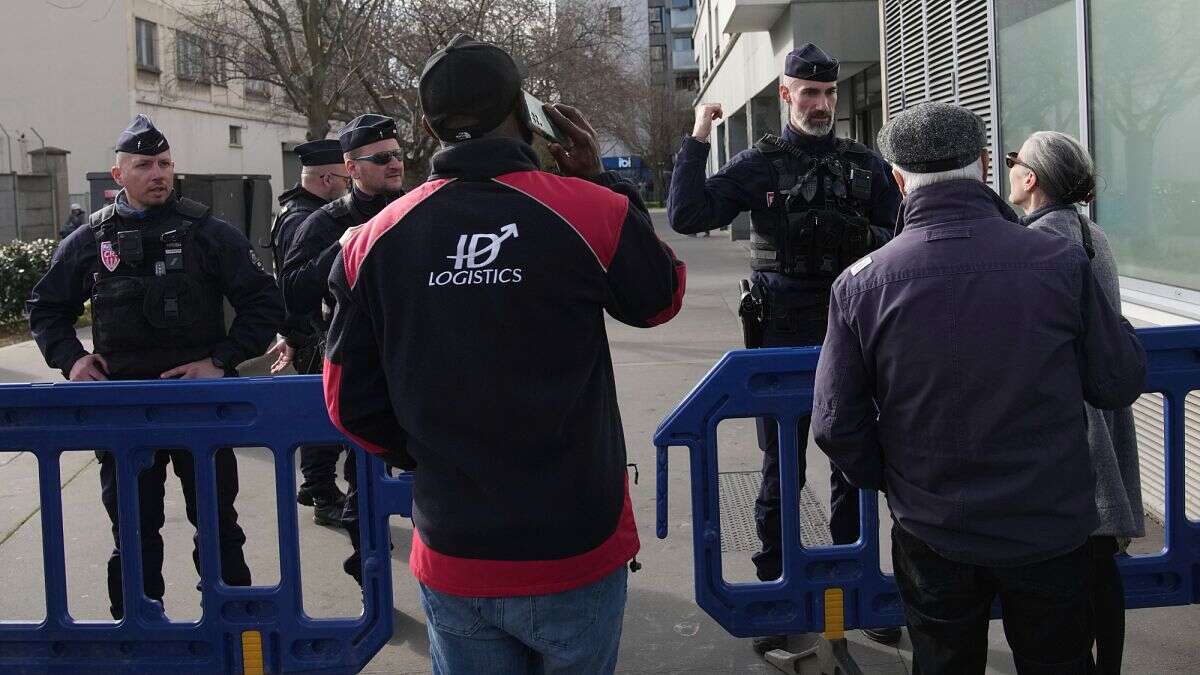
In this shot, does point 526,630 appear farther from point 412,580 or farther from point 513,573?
point 412,580

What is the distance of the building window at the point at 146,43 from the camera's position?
113ft

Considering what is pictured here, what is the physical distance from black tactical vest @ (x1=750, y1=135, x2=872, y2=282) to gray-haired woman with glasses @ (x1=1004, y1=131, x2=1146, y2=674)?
0.74 metres

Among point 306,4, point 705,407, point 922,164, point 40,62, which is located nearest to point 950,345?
point 922,164

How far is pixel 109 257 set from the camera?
14.8 feet

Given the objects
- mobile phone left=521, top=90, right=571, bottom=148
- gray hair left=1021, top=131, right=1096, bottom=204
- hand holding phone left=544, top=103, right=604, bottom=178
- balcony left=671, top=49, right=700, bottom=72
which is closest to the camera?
mobile phone left=521, top=90, right=571, bottom=148

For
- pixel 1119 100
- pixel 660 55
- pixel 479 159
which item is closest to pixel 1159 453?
pixel 1119 100

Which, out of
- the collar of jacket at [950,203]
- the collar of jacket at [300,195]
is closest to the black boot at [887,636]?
the collar of jacket at [950,203]

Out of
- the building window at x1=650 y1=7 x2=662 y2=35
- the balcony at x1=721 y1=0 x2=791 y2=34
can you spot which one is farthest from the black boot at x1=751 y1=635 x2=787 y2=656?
the building window at x1=650 y1=7 x2=662 y2=35

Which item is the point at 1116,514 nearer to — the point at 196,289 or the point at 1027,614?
the point at 1027,614

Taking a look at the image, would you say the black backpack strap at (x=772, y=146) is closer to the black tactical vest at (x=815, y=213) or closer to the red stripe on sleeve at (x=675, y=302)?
the black tactical vest at (x=815, y=213)

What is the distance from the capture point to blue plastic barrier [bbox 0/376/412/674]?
12.6 feet

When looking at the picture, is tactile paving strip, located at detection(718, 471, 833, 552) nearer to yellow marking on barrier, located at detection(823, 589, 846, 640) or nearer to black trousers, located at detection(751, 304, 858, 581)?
black trousers, located at detection(751, 304, 858, 581)

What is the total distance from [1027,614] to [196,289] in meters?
3.27

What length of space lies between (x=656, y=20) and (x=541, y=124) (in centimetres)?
8722
